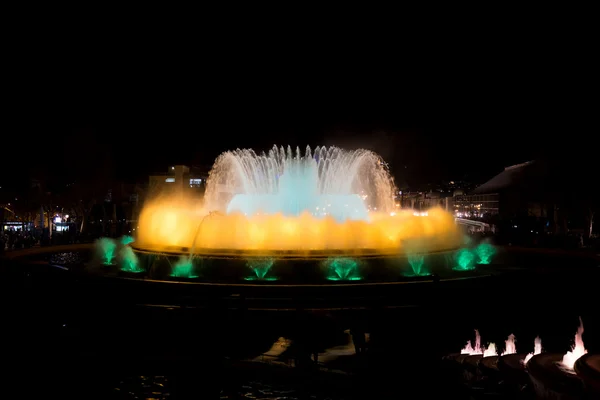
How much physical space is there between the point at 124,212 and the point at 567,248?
5096 centimetres

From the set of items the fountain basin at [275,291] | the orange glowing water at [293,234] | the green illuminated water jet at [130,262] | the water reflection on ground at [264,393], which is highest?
the orange glowing water at [293,234]

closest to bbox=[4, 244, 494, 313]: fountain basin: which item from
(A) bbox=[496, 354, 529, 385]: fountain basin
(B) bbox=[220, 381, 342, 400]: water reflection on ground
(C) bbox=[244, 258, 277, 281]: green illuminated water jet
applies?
(C) bbox=[244, 258, 277, 281]: green illuminated water jet

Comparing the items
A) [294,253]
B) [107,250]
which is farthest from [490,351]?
[107,250]

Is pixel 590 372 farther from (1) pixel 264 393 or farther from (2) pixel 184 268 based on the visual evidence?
(2) pixel 184 268

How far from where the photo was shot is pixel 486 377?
815cm

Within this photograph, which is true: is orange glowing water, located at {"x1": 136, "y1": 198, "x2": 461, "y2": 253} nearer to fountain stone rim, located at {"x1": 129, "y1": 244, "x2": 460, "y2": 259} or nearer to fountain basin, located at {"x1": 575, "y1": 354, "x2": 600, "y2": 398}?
fountain stone rim, located at {"x1": 129, "y1": 244, "x2": 460, "y2": 259}

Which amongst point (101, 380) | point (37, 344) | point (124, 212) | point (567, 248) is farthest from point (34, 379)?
point (124, 212)

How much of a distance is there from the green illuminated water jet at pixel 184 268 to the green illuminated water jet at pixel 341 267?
177 inches

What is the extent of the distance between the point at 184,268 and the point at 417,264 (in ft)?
26.1

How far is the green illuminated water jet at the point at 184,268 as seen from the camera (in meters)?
17.6

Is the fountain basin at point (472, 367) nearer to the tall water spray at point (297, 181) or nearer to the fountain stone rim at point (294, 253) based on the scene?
the fountain stone rim at point (294, 253)

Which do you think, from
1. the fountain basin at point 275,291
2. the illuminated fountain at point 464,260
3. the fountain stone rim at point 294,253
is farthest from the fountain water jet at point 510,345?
the illuminated fountain at point 464,260

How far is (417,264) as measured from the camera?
1792 cm

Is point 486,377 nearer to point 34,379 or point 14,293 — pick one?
point 34,379
